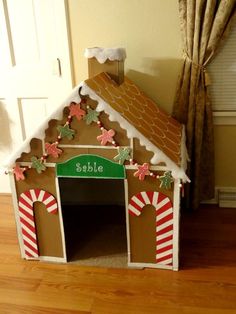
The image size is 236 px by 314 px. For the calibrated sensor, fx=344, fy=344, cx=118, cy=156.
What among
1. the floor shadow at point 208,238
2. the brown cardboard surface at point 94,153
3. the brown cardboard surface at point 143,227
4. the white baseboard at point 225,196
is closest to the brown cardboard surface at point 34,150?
the brown cardboard surface at point 94,153

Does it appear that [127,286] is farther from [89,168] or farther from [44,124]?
[44,124]

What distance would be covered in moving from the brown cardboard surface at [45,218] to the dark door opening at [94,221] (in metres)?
0.14

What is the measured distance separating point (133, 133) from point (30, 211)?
78 cm

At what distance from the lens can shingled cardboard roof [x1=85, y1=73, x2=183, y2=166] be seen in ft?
5.75

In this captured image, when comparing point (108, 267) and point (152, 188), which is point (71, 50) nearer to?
point (152, 188)

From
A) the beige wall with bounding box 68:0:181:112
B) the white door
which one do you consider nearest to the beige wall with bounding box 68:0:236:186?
the beige wall with bounding box 68:0:181:112

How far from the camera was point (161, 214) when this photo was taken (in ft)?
6.10

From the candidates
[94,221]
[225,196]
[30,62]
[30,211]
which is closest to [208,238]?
[225,196]

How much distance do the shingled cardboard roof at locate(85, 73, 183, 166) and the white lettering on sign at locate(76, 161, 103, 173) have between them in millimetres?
299

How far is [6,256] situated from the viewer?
7.04ft

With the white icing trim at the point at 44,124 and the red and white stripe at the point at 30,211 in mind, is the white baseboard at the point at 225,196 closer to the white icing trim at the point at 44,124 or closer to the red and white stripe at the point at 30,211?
the red and white stripe at the point at 30,211

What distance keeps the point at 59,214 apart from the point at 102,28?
4.30 feet

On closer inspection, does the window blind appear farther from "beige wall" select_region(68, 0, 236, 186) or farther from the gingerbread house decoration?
the gingerbread house decoration

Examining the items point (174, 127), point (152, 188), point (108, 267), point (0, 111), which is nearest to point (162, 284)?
point (108, 267)
